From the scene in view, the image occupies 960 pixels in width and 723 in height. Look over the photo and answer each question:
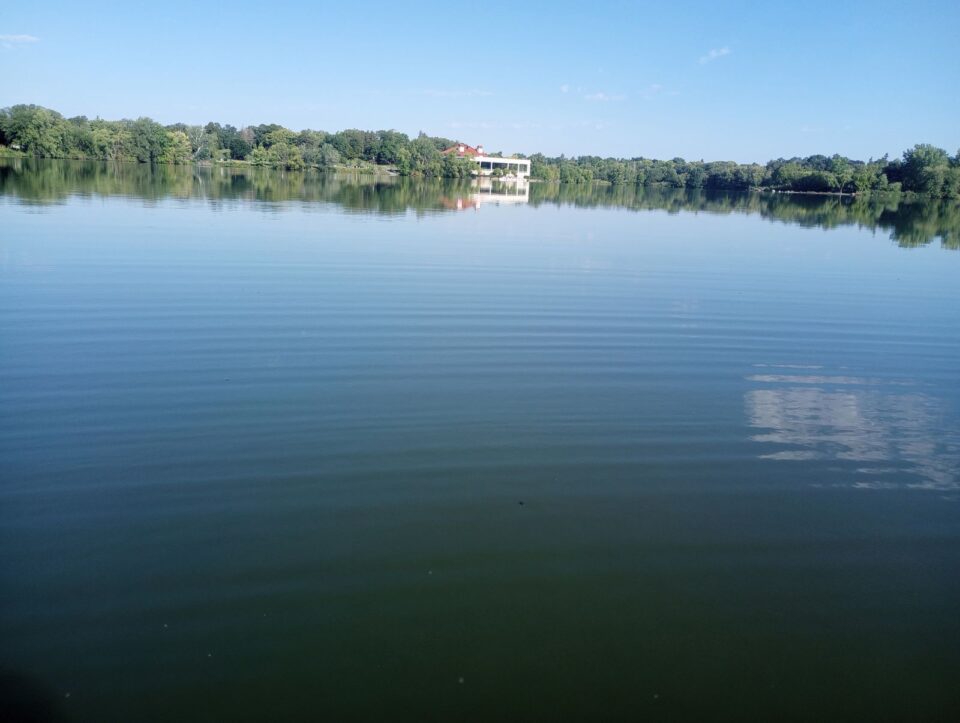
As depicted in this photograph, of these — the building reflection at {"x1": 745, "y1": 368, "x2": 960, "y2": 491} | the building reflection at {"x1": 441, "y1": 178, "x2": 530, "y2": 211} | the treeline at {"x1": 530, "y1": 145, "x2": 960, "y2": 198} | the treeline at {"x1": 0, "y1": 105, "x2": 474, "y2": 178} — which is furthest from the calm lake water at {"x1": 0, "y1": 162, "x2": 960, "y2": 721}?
the treeline at {"x1": 530, "y1": 145, "x2": 960, "y2": 198}

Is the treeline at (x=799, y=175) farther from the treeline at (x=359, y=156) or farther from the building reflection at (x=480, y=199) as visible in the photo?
the building reflection at (x=480, y=199)

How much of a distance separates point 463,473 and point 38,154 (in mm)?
99881

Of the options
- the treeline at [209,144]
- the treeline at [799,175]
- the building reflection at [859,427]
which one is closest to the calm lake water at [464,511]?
the building reflection at [859,427]

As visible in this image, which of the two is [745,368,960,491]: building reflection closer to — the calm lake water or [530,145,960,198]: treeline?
the calm lake water

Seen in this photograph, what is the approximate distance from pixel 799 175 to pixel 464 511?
139 meters

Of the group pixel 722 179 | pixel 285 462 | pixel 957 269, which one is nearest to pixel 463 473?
pixel 285 462

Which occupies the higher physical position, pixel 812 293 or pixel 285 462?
pixel 812 293

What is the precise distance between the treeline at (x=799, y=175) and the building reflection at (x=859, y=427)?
114 m

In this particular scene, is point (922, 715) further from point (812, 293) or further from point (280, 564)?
point (812, 293)

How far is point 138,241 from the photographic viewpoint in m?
19.1

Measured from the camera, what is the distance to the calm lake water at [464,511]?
4.09 metres

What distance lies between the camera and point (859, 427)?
8414mm

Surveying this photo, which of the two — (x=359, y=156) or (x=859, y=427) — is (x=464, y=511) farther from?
(x=359, y=156)

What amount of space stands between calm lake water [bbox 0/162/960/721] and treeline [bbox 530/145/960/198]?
378 feet
